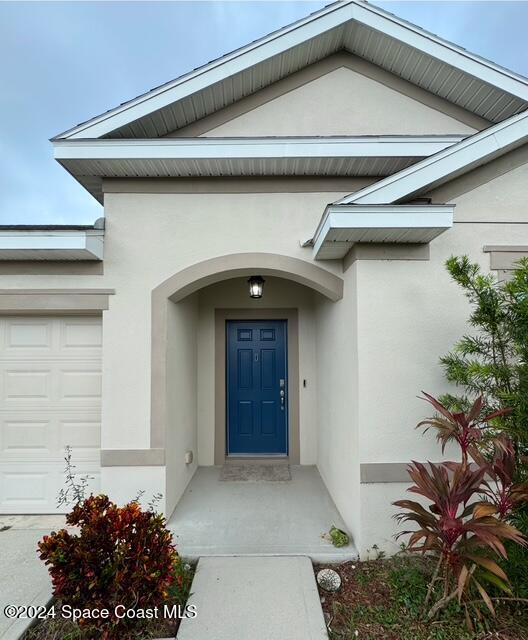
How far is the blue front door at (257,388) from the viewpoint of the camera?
5.82 meters

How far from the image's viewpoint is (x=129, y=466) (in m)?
3.85

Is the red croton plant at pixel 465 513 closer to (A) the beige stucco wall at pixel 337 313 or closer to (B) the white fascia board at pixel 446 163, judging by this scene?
(A) the beige stucco wall at pixel 337 313

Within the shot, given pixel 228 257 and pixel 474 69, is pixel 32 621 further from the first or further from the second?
pixel 474 69

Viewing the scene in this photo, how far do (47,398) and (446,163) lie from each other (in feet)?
17.5

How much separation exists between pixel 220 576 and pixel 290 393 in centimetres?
304

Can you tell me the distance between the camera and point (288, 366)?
582 centimetres

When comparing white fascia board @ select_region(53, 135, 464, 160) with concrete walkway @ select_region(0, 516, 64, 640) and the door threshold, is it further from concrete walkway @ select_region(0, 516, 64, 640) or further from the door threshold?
the door threshold

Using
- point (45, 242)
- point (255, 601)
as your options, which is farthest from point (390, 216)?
point (45, 242)

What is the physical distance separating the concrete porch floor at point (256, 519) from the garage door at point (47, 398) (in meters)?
→ 1.43

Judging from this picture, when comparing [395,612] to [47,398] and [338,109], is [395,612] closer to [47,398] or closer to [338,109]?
[47,398]

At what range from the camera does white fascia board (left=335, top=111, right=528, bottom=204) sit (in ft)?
11.0

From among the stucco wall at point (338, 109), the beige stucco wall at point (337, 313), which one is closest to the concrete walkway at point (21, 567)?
the beige stucco wall at point (337, 313)

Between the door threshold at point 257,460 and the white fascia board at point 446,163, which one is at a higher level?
the white fascia board at point 446,163

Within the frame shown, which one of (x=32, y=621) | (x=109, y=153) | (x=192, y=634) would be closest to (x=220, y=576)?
(x=192, y=634)
